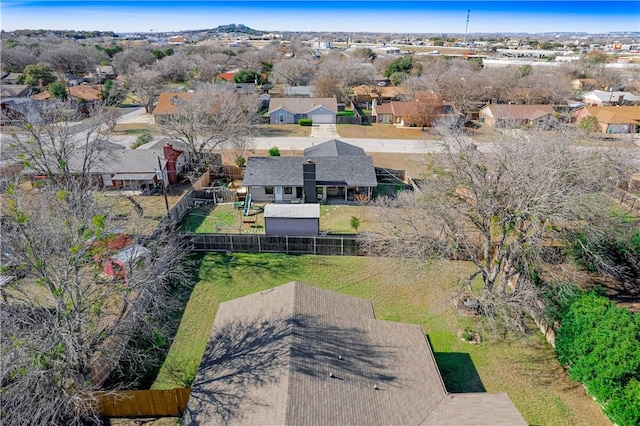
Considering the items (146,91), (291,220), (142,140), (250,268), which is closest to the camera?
(250,268)

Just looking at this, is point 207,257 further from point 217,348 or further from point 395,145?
point 395,145

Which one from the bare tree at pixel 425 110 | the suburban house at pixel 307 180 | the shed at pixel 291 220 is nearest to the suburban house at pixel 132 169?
the suburban house at pixel 307 180

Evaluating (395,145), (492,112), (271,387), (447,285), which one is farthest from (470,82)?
(271,387)

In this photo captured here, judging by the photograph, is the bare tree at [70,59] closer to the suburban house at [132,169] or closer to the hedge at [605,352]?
the suburban house at [132,169]

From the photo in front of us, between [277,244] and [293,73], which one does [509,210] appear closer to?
[277,244]

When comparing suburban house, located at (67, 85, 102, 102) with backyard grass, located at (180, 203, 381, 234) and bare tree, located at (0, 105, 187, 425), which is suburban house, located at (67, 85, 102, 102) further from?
bare tree, located at (0, 105, 187, 425)

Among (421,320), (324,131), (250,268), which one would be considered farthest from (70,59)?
(421,320)
